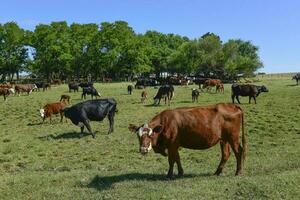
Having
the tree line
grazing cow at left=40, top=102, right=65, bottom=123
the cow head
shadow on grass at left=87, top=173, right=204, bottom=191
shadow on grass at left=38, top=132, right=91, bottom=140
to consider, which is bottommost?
shadow on grass at left=38, top=132, right=91, bottom=140

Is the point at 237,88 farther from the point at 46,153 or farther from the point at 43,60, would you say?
the point at 43,60

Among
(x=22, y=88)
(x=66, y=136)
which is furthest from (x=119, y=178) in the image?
(x=22, y=88)

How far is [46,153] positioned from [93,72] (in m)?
86.7

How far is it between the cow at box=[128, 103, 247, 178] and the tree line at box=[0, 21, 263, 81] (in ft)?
271

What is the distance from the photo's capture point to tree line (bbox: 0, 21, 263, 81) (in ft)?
322

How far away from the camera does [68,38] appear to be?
337 feet

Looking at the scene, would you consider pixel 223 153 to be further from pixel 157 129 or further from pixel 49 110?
pixel 49 110

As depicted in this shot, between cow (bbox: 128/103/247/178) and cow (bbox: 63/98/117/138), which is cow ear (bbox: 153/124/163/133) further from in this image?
cow (bbox: 63/98/117/138)

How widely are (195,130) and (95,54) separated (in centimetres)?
8924

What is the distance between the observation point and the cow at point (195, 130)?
1188 centimetres

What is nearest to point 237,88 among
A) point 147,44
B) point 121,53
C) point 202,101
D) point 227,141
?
point 202,101

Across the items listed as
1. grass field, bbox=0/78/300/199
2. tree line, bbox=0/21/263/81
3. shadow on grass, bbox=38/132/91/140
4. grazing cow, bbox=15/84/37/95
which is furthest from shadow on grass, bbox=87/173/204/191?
tree line, bbox=0/21/263/81

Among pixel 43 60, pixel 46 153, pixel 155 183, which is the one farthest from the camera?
pixel 43 60

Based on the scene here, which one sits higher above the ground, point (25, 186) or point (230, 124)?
point (230, 124)
